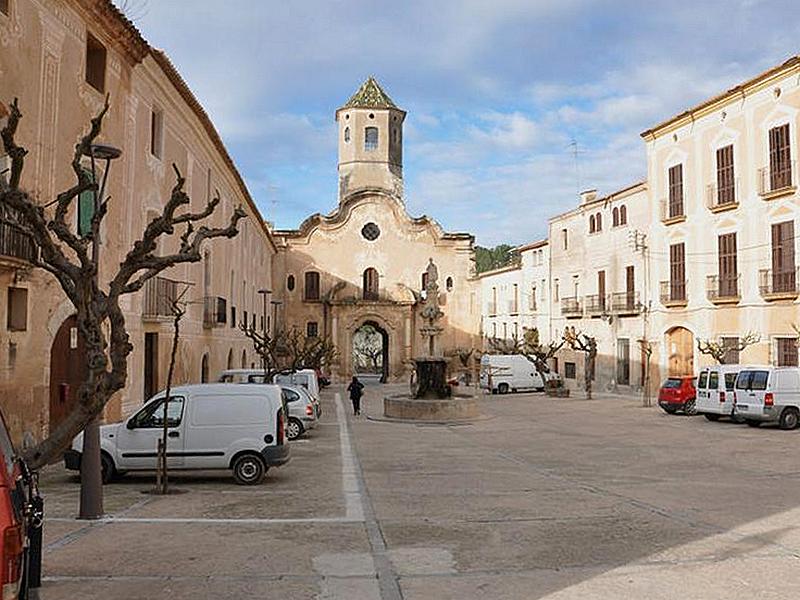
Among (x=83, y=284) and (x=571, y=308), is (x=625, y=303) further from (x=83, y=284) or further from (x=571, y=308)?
(x=83, y=284)

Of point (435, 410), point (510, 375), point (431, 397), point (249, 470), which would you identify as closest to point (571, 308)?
point (510, 375)

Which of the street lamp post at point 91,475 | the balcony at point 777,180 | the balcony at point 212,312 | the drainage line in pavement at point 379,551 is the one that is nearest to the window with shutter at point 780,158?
the balcony at point 777,180

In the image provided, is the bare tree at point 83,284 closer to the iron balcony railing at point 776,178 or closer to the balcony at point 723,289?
the iron balcony railing at point 776,178

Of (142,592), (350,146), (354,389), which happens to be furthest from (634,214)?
(142,592)

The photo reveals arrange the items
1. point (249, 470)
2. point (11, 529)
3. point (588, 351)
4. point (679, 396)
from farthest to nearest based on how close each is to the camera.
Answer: point (588, 351) → point (679, 396) → point (249, 470) → point (11, 529)

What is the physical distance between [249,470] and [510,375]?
103ft

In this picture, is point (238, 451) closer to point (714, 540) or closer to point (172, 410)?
point (172, 410)

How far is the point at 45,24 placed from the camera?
1466cm

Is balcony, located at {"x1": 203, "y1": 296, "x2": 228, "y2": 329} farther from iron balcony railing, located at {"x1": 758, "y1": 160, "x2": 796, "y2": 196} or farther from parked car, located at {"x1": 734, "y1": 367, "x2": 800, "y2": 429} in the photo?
iron balcony railing, located at {"x1": 758, "y1": 160, "x2": 796, "y2": 196}

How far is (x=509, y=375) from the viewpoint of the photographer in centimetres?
4331

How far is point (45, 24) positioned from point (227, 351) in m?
18.9

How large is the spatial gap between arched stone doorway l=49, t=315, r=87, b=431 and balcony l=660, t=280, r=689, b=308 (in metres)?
26.1

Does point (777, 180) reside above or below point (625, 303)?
above

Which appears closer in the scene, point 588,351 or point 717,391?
point 717,391
